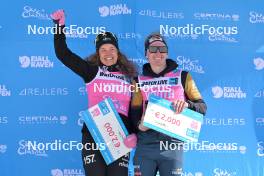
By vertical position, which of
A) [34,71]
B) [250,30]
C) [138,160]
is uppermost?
[250,30]

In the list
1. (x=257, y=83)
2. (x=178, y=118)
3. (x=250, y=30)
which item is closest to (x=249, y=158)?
(x=257, y=83)

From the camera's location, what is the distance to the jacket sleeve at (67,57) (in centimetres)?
308

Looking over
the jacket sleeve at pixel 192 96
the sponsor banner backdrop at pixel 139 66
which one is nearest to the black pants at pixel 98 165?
the jacket sleeve at pixel 192 96

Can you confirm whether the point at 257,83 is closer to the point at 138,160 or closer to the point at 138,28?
the point at 138,28

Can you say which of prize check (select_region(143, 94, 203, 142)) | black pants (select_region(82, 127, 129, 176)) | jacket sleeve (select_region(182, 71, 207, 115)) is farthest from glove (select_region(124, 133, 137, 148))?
jacket sleeve (select_region(182, 71, 207, 115))

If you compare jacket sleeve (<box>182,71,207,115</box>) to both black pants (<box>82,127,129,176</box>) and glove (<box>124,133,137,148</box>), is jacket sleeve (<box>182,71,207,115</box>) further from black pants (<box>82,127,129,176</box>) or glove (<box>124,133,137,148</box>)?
black pants (<box>82,127,129,176</box>)

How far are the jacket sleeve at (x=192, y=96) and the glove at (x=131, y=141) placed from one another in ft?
1.66

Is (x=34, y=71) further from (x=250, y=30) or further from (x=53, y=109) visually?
(x=250, y=30)

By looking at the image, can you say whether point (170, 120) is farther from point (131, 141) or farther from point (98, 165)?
point (98, 165)

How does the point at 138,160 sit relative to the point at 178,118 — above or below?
below

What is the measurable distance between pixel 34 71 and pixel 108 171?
156 centimetres

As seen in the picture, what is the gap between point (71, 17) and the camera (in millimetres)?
4102

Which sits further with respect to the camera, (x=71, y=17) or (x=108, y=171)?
(x=71, y=17)

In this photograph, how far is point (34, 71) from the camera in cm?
410
